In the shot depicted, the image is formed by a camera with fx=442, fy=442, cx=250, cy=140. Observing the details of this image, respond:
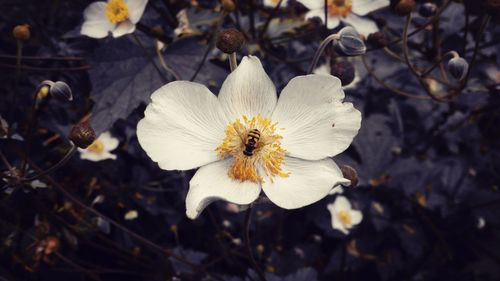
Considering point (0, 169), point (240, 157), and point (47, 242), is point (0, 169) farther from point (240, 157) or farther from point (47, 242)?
point (240, 157)

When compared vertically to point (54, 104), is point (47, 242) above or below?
below

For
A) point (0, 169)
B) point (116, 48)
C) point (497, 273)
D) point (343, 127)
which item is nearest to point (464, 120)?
point (497, 273)

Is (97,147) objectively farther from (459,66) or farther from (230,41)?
(459,66)

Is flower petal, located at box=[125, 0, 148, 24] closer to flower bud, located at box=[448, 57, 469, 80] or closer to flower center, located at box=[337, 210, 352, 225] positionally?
flower bud, located at box=[448, 57, 469, 80]

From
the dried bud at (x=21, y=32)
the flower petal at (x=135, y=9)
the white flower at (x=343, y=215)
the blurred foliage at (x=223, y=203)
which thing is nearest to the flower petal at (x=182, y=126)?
the blurred foliage at (x=223, y=203)

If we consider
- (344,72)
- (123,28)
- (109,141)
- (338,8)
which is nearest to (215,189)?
(344,72)

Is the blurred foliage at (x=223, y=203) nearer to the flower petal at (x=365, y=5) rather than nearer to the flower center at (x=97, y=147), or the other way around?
the flower center at (x=97, y=147)
